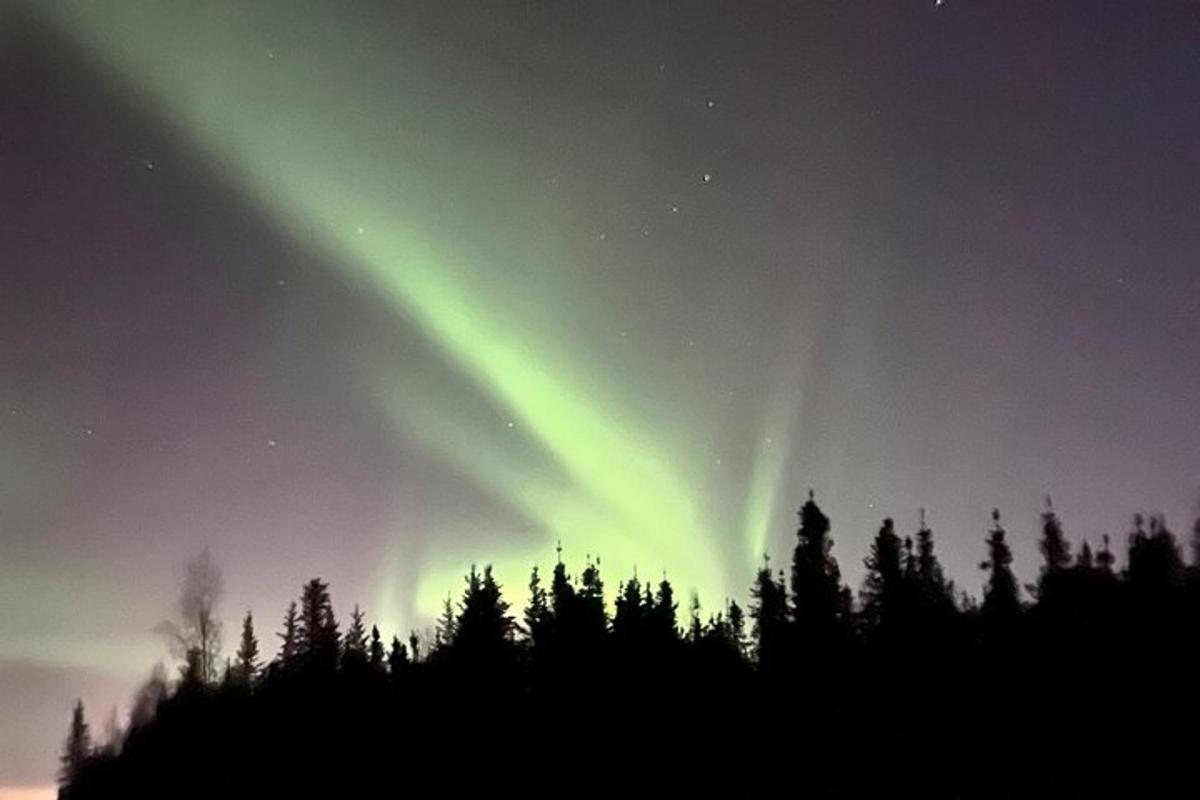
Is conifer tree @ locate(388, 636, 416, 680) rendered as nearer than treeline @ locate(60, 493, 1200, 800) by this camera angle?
No

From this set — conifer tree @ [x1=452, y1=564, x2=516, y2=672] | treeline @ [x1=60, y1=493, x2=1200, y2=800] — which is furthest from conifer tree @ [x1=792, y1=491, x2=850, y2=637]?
conifer tree @ [x1=452, y1=564, x2=516, y2=672]

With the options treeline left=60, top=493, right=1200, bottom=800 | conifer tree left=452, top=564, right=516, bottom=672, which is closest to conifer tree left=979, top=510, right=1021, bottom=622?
treeline left=60, top=493, right=1200, bottom=800

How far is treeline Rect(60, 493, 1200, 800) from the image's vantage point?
60.7 metres

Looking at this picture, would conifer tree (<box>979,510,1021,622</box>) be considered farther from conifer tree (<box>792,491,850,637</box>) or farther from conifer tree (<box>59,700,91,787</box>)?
conifer tree (<box>59,700,91,787</box>)

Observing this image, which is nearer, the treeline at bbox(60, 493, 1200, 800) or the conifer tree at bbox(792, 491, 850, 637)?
the treeline at bbox(60, 493, 1200, 800)

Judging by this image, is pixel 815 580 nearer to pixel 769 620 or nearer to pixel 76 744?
pixel 769 620

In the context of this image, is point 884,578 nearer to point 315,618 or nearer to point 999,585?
point 999,585

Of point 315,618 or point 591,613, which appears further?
→ point 315,618

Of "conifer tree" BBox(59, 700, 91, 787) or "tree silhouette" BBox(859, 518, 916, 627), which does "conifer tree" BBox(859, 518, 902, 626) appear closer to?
"tree silhouette" BBox(859, 518, 916, 627)

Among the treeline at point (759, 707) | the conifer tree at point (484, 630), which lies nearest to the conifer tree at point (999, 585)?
the treeline at point (759, 707)

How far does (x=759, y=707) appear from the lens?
7050cm

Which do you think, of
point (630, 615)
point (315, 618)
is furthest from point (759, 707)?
point (315, 618)

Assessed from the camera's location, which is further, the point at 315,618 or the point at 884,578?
the point at 315,618

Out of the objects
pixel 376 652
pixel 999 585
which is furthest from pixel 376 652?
pixel 999 585
